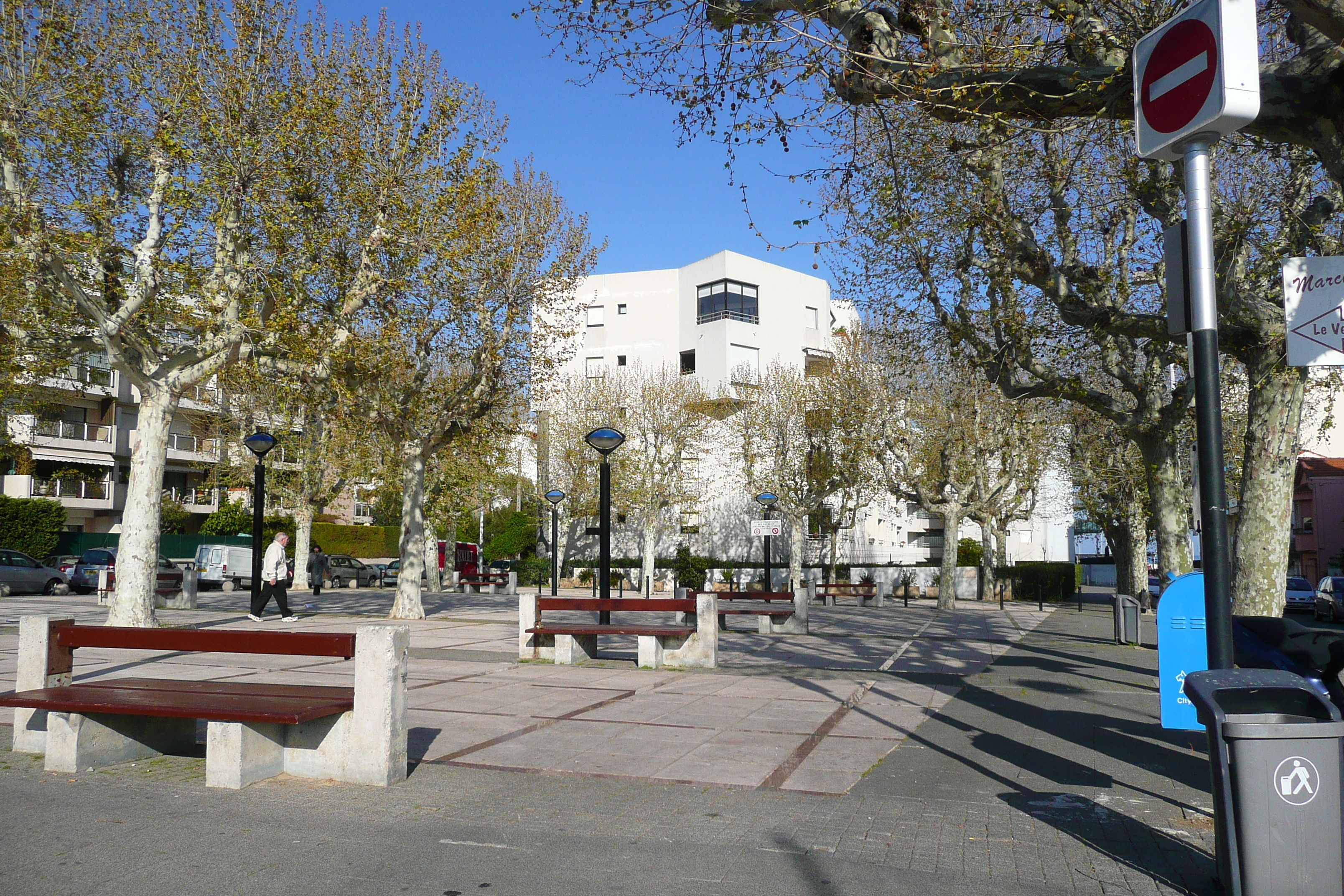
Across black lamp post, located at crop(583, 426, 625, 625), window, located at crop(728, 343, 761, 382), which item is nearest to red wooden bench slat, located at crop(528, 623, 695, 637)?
black lamp post, located at crop(583, 426, 625, 625)

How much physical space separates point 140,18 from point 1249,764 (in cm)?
1818

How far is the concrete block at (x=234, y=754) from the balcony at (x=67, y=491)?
137ft

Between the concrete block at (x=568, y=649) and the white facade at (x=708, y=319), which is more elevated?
the white facade at (x=708, y=319)

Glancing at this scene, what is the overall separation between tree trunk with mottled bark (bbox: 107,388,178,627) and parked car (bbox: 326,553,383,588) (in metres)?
25.1

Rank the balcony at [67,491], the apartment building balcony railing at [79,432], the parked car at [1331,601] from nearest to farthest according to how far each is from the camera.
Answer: the parked car at [1331,601], the balcony at [67,491], the apartment building balcony railing at [79,432]

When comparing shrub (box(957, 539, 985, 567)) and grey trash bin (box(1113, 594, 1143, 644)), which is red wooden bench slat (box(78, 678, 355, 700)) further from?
shrub (box(957, 539, 985, 567))

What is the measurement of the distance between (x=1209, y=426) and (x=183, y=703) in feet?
19.0

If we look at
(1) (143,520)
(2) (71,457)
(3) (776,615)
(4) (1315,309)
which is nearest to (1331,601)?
(3) (776,615)

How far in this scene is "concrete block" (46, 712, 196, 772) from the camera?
605cm

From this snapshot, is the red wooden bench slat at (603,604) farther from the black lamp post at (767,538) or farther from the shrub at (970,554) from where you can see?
the shrub at (970,554)

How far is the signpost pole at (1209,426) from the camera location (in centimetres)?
433

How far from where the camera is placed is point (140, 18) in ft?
51.8

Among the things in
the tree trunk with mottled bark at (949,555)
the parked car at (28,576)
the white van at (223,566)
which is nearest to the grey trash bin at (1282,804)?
the tree trunk with mottled bark at (949,555)

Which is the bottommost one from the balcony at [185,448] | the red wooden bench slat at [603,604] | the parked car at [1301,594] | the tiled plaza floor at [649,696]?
the parked car at [1301,594]
